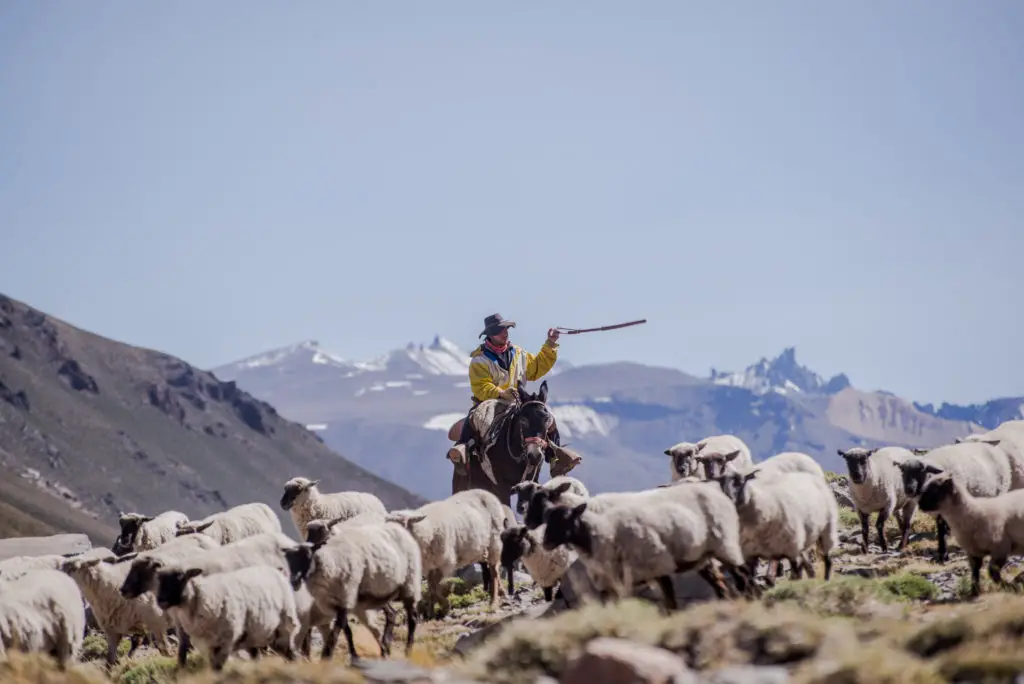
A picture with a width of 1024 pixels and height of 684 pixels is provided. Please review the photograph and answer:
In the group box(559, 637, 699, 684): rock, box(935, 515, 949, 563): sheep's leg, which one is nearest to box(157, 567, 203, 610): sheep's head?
box(559, 637, 699, 684): rock

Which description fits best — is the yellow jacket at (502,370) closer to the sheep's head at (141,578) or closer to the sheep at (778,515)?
the sheep at (778,515)

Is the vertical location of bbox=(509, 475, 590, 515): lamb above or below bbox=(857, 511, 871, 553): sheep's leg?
above

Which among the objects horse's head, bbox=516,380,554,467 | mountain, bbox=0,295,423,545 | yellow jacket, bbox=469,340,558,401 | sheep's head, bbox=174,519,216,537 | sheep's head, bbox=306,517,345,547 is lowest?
sheep's head, bbox=306,517,345,547

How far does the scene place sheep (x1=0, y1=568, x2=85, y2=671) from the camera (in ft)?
48.2

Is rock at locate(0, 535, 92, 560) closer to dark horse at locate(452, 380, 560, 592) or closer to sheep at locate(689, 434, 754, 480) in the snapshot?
dark horse at locate(452, 380, 560, 592)

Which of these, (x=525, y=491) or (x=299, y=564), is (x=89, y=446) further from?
(x=299, y=564)

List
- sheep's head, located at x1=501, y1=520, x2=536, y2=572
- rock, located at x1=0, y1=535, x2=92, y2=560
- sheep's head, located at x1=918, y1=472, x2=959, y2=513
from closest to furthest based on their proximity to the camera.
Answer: sheep's head, located at x1=918, y1=472, x2=959, y2=513 → sheep's head, located at x1=501, y1=520, x2=536, y2=572 → rock, located at x1=0, y1=535, x2=92, y2=560

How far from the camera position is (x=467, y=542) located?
18234 mm

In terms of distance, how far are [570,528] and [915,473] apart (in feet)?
22.1

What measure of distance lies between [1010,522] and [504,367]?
10379 mm

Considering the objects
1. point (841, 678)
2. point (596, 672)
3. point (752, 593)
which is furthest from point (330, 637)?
point (841, 678)

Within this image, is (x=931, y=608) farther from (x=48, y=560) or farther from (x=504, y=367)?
(x=48, y=560)

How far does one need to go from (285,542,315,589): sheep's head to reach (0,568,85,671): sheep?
2866 millimetres

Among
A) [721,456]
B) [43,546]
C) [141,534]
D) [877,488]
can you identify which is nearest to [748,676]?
[721,456]
